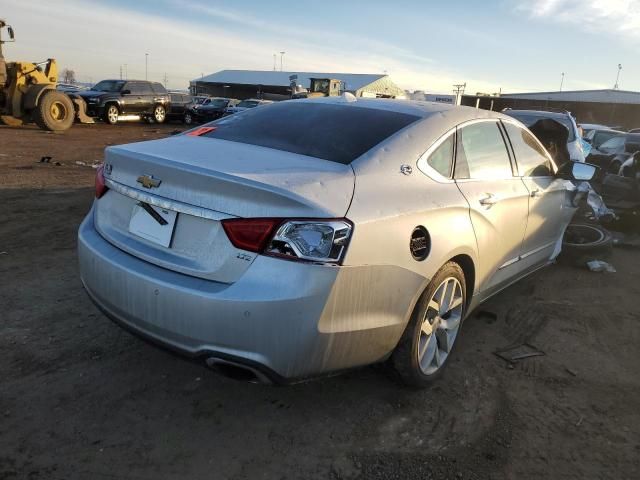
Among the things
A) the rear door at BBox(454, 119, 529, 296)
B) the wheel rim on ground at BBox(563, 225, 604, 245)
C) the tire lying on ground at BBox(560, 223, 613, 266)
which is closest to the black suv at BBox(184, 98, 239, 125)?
the wheel rim on ground at BBox(563, 225, 604, 245)

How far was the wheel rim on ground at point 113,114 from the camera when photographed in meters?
22.9

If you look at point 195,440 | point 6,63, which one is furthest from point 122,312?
point 6,63

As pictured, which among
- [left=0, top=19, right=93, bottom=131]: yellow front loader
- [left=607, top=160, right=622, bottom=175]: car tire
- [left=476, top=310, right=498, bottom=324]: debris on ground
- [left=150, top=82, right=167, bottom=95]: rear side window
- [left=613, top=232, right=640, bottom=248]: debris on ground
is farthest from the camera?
[left=150, top=82, right=167, bottom=95]: rear side window

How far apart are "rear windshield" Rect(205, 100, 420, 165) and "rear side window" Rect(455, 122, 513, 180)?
0.39 metres

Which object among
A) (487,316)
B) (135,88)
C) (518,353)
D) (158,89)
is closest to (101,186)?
(518,353)

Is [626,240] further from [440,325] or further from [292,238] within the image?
[292,238]

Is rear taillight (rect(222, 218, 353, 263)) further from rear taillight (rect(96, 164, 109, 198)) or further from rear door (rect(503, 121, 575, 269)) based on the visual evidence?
rear door (rect(503, 121, 575, 269))

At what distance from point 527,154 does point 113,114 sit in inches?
882

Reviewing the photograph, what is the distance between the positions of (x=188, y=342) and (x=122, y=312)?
1.43 feet

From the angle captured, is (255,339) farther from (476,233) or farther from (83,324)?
(83,324)

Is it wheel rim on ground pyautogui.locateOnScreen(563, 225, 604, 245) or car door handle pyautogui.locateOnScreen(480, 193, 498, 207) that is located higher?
car door handle pyautogui.locateOnScreen(480, 193, 498, 207)

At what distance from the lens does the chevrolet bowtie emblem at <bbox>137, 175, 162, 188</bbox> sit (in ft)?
7.88

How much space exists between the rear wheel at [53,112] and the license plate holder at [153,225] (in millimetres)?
16630

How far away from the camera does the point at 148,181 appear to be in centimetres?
244
